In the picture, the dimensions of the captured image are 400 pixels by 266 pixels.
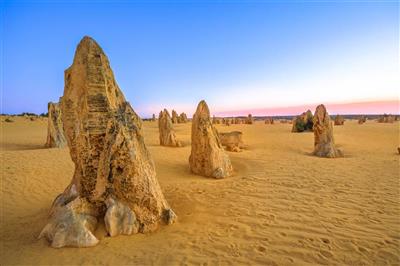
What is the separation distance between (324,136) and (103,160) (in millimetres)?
11714

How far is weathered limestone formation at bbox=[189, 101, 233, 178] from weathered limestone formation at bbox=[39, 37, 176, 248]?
12.5 feet

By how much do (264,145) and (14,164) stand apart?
13.8 meters

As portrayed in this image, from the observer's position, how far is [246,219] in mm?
4953

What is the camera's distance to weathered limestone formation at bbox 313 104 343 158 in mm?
12555

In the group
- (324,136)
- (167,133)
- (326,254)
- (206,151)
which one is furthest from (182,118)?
(326,254)

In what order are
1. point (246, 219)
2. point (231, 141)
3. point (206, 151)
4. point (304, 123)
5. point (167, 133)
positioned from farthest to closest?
point (304, 123)
point (167, 133)
point (231, 141)
point (206, 151)
point (246, 219)

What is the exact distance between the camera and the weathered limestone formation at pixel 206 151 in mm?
8547

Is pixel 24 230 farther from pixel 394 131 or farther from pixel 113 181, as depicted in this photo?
pixel 394 131

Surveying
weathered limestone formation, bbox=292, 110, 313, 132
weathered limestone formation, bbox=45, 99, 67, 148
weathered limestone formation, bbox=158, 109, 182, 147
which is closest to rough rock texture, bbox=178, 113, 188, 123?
weathered limestone formation, bbox=292, 110, 313, 132

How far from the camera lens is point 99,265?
3.50 metres

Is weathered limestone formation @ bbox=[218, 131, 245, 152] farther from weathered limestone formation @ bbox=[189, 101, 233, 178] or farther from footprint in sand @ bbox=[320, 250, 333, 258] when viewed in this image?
footprint in sand @ bbox=[320, 250, 333, 258]

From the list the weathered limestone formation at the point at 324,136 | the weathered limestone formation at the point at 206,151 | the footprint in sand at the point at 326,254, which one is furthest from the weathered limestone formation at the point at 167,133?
the footprint in sand at the point at 326,254

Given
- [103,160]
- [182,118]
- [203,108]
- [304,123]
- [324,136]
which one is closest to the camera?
[103,160]

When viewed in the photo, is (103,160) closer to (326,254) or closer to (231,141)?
(326,254)
